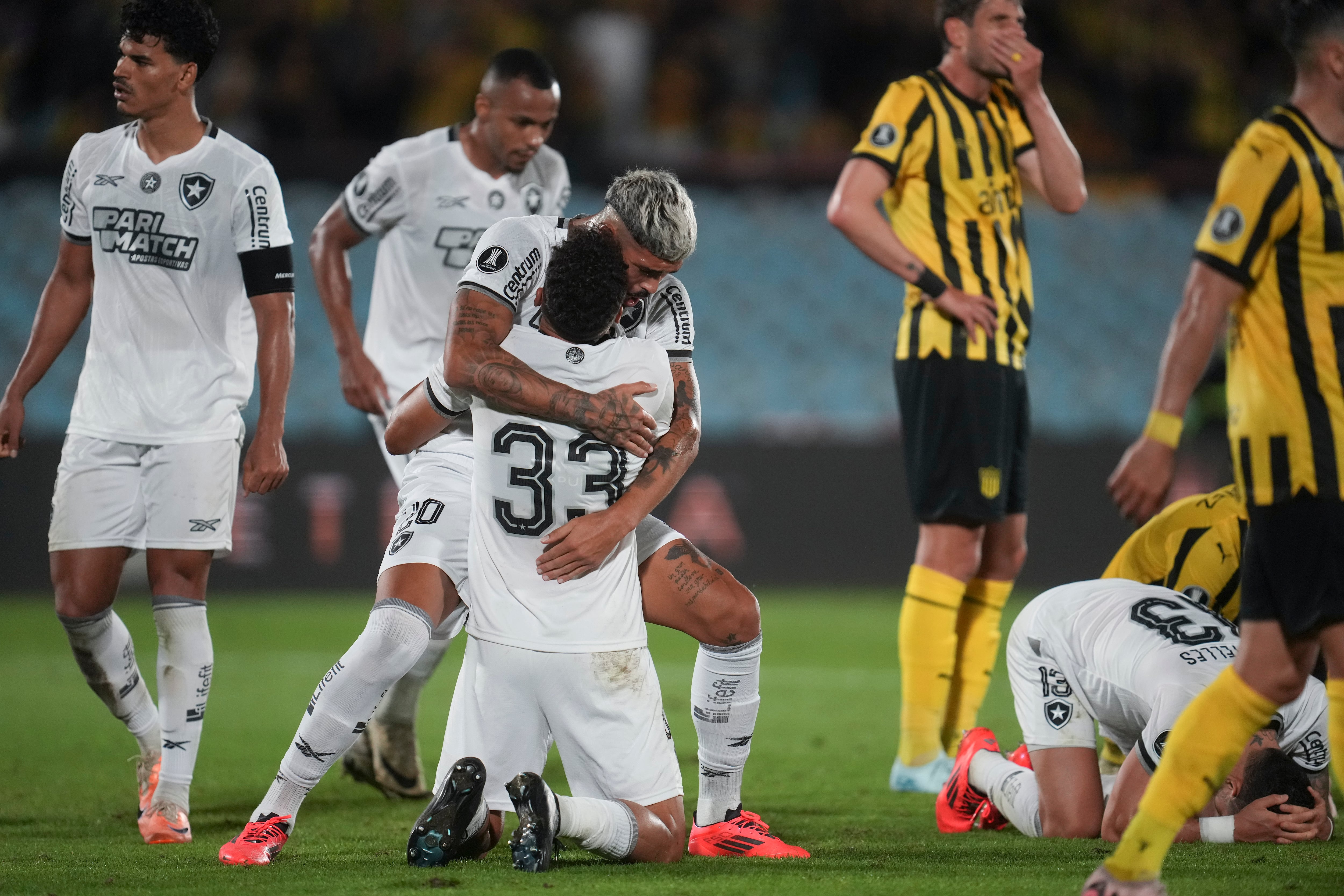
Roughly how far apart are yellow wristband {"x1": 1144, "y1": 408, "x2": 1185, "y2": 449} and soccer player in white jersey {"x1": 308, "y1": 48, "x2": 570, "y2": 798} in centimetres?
259

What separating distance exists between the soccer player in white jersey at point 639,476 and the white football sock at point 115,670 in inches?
42.7

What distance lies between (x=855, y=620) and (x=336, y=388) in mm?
4719

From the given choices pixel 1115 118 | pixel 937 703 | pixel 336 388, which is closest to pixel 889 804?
pixel 937 703

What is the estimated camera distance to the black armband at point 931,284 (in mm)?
4906

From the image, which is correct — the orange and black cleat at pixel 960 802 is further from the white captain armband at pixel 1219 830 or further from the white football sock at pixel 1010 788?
the white captain armband at pixel 1219 830

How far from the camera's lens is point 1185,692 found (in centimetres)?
376

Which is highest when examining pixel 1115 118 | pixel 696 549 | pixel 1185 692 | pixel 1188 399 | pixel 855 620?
pixel 1115 118

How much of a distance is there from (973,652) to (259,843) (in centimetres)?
261

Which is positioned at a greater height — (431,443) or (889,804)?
(431,443)

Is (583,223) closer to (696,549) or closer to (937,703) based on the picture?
(696,549)

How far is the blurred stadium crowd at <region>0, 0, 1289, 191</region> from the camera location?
11.7 m

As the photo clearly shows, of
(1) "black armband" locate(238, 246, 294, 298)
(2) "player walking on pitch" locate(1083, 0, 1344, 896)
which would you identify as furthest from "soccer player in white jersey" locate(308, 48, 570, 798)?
(2) "player walking on pitch" locate(1083, 0, 1344, 896)

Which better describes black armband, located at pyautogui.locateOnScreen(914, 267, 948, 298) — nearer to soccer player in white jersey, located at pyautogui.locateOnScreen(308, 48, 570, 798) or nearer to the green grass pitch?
soccer player in white jersey, located at pyautogui.locateOnScreen(308, 48, 570, 798)

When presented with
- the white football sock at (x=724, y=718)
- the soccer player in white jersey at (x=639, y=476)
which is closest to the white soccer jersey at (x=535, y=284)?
the soccer player in white jersey at (x=639, y=476)
